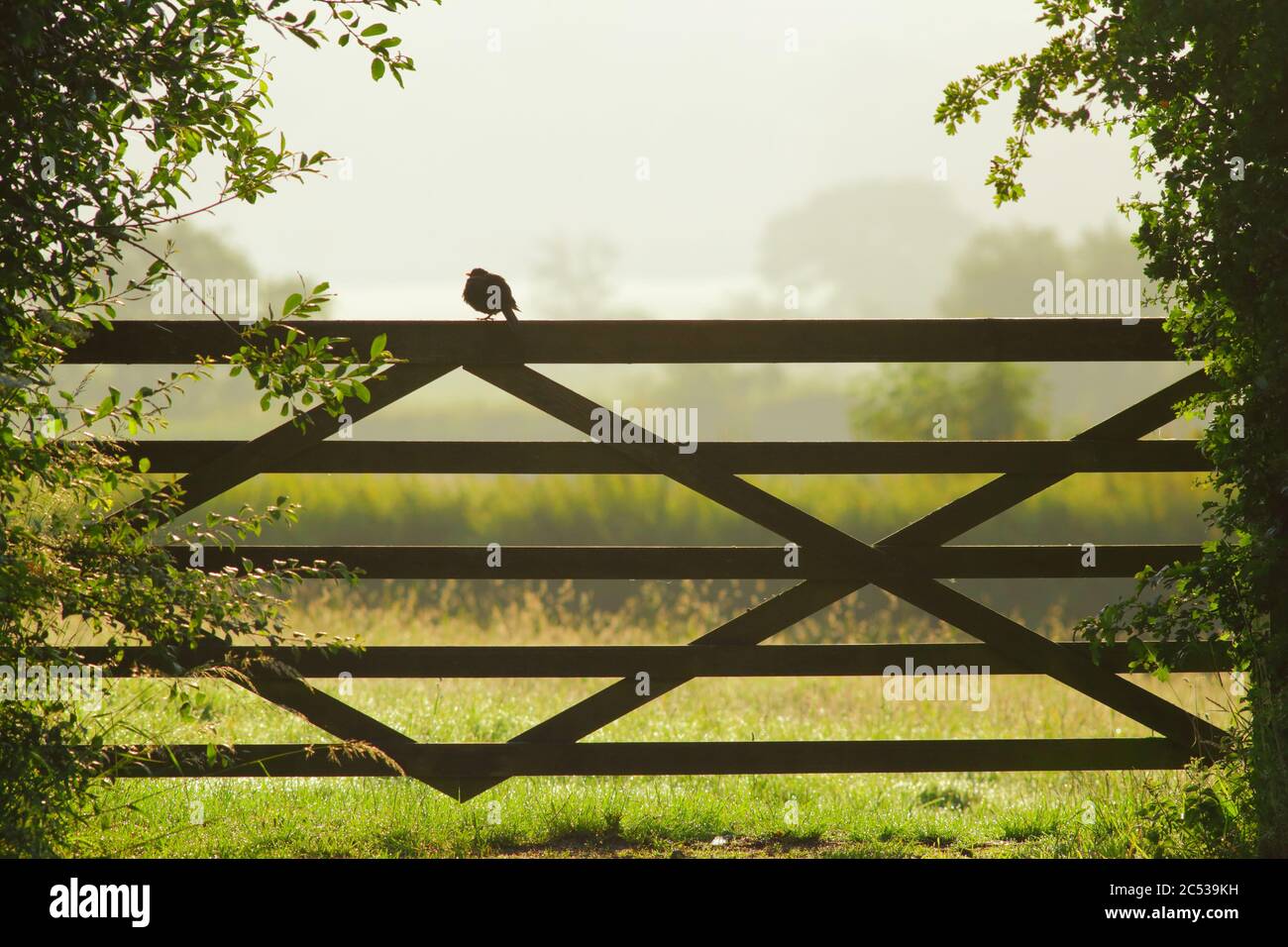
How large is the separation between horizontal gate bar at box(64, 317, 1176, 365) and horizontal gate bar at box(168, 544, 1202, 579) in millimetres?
728

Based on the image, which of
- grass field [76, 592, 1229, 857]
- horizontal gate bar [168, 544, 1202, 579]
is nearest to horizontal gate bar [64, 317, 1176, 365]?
horizontal gate bar [168, 544, 1202, 579]

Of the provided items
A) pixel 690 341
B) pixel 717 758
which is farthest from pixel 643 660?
pixel 690 341

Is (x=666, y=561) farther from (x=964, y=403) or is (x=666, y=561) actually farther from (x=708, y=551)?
(x=964, y=403)

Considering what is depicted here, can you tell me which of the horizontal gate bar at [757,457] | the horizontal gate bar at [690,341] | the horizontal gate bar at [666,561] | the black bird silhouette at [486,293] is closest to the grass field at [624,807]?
the horizontal gate bar at [666,561]

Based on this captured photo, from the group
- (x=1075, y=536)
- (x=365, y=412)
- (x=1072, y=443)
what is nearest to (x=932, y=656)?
(x=1072, y=443)

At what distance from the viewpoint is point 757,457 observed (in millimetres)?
4102

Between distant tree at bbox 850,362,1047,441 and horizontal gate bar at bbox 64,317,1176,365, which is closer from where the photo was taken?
horizontal gate bar at bbox 64,317,1176,365

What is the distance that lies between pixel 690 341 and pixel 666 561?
0.85 m

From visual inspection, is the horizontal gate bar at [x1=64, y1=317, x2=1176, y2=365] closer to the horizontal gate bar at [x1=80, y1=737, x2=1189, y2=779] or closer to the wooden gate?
the wooden gate

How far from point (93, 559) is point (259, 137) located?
4.55 feet

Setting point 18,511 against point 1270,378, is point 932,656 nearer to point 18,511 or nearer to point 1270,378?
point 1270,378

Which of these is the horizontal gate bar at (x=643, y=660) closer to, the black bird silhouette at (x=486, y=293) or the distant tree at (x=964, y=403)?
the black bird silhouette at (x=486, y=293)

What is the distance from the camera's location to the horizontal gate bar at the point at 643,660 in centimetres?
410

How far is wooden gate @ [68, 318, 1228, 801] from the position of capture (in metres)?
4.05
